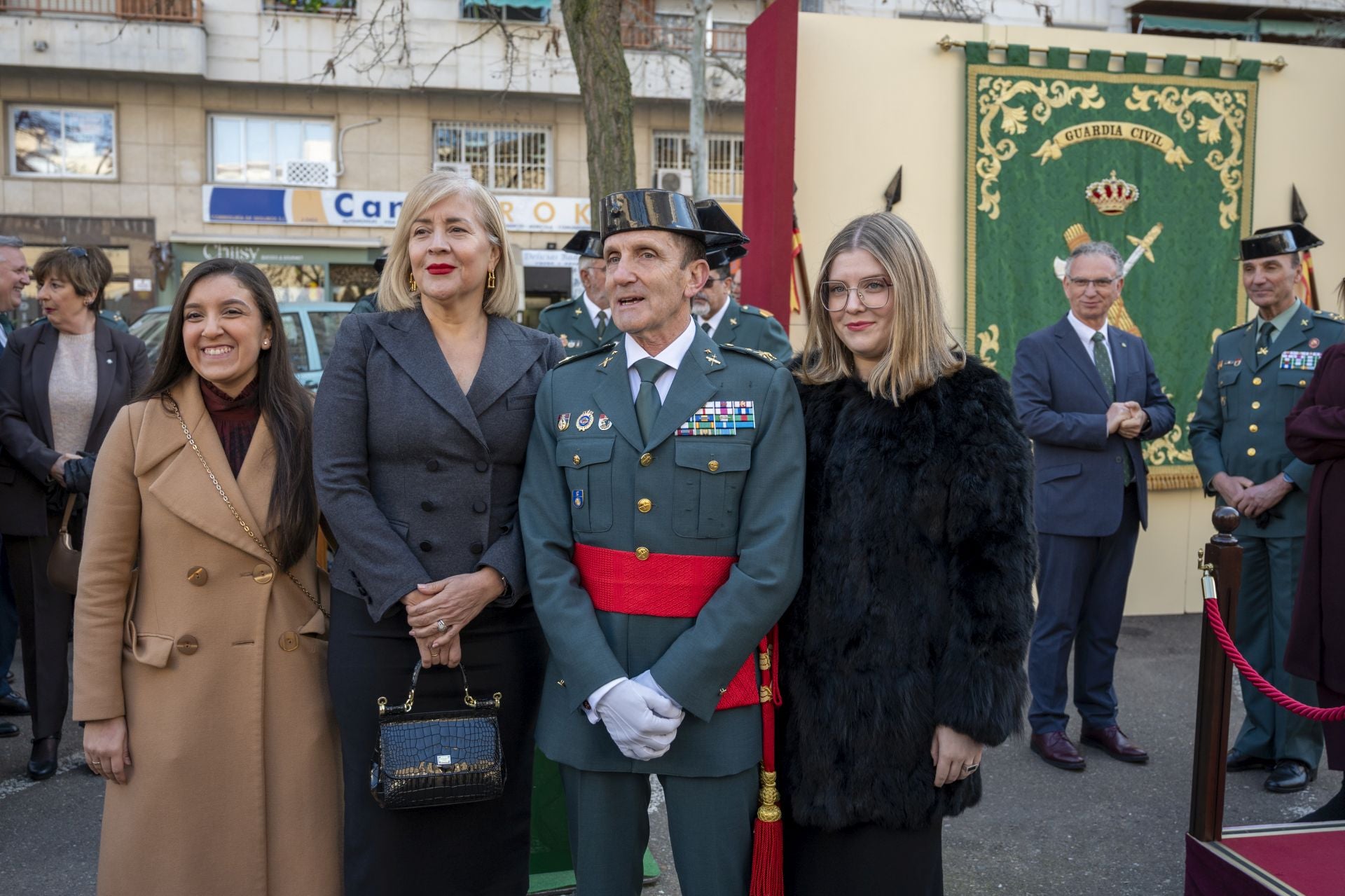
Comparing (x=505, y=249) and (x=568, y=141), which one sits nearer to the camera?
(x=505, y=249)

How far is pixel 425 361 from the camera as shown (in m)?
2.53

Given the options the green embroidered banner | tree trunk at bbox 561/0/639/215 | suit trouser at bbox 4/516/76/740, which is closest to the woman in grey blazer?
suit trouser at bbox 4/516/76/740

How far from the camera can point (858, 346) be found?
7.78 ft

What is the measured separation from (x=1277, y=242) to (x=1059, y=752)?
2442mm

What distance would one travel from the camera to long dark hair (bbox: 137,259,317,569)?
258cm

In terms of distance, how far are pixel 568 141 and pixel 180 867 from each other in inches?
747

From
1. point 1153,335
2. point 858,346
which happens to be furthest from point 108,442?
point 1153,335

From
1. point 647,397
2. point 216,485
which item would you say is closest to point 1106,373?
point 647,397

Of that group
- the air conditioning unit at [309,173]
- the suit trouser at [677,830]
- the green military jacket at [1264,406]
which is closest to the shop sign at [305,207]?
the air conditioning unit at [309,173]

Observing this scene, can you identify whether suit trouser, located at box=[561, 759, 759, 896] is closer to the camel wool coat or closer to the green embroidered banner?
the camel wool coat

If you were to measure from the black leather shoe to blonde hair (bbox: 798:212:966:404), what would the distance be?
3.03 m

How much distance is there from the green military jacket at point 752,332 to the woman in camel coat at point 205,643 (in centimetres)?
282

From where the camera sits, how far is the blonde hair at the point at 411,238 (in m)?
2.56

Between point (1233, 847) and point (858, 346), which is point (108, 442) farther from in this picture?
point (1233, 847)
